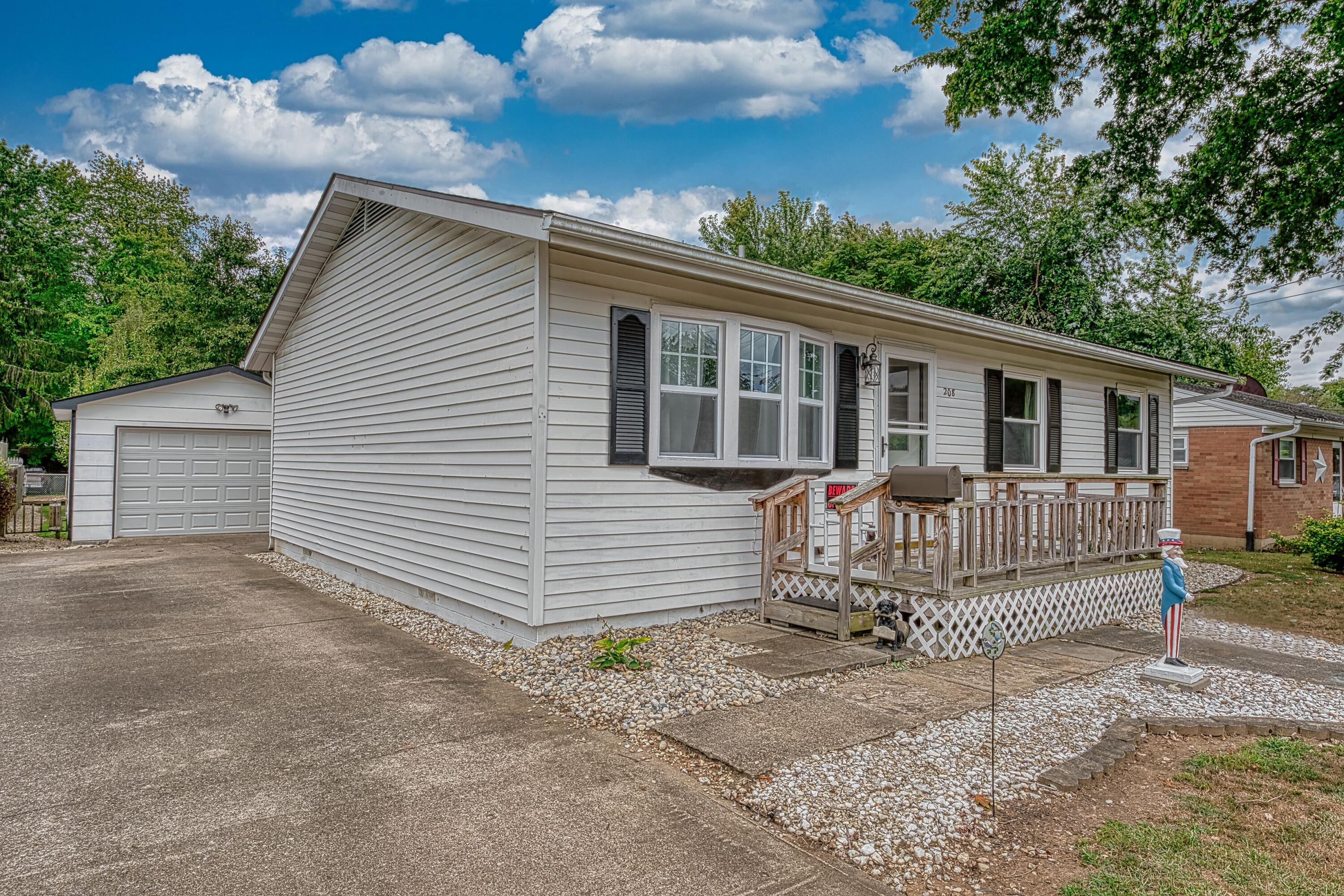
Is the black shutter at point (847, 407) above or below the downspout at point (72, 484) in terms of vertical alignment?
above

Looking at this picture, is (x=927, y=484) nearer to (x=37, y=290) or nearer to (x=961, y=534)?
(x=961, y=534)

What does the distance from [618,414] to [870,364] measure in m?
3.11

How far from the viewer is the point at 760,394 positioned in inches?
263

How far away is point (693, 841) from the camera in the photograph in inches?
110

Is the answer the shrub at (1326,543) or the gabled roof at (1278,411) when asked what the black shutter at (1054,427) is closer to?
the shrub at (1326,543)

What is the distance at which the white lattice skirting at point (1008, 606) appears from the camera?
5.46 m

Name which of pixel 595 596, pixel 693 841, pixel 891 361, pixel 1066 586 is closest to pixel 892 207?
pixel 891 361

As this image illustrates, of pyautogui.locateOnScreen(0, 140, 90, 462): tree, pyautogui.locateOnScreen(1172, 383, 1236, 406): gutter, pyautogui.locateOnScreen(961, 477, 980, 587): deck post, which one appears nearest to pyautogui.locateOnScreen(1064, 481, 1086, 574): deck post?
pyautogui.locateOnScreen(961, 477, 980, 587): deck post

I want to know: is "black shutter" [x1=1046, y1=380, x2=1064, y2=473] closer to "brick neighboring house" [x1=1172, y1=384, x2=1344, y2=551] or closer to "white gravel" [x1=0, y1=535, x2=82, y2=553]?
"brick neighboring house" [x1=1172, y1=384, x2=1344, y2=551]

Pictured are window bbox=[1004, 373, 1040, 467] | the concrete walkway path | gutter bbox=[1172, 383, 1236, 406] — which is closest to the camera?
the concrete walkway path

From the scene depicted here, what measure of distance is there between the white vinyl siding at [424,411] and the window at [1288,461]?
17.2 meters

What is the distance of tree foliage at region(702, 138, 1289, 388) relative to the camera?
16.4 meters

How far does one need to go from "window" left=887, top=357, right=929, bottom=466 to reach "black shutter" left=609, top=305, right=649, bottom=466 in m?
3.33

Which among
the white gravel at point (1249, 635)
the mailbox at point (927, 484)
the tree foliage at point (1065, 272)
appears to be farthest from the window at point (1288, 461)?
the mailbox at point (927, 484)
